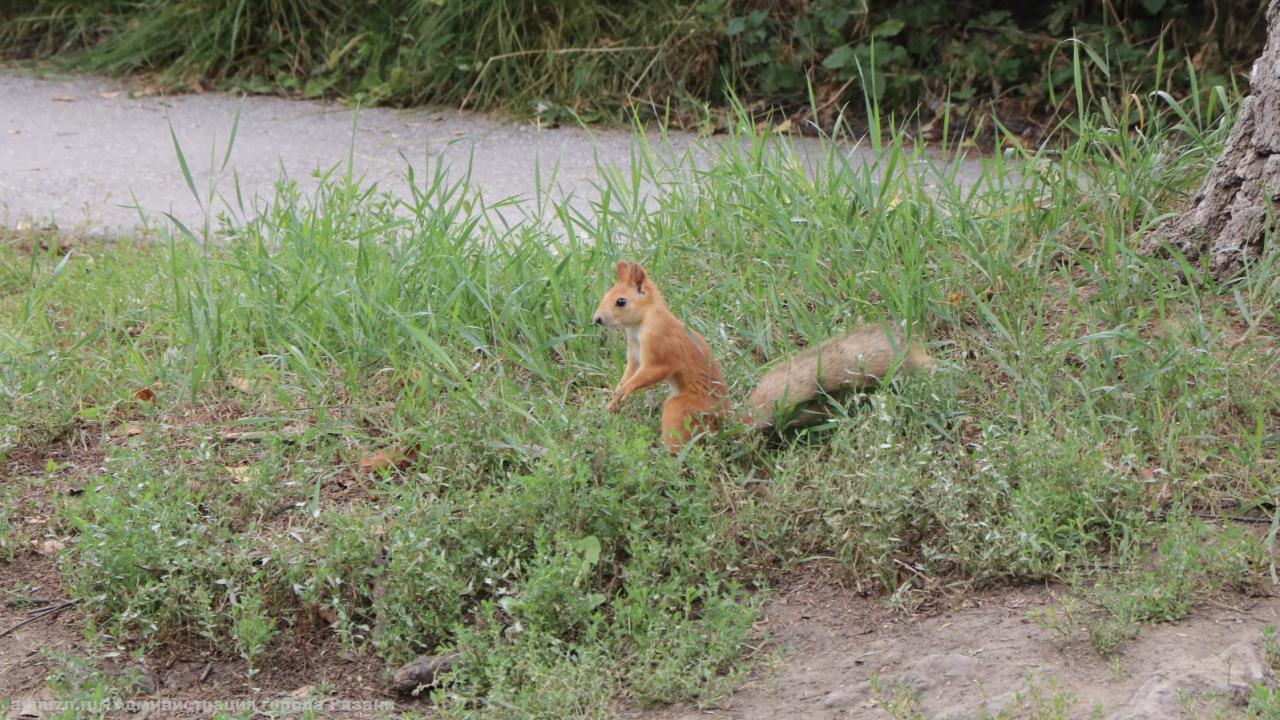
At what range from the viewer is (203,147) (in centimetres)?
728

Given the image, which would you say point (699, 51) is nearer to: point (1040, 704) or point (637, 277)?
point (637, 277)

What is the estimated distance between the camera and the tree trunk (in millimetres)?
3943

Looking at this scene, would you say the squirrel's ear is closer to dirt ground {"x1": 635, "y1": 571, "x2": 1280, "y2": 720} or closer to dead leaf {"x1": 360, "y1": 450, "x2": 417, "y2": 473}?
dead leaf {"x1": 360, "y1": 450, "x2": 417, "y2": 473}

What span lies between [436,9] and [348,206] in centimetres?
331

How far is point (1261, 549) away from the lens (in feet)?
10.1

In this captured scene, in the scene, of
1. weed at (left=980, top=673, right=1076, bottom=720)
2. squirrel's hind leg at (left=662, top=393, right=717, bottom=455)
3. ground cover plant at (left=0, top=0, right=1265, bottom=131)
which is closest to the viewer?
weed at (left=980, top=673, right=1076, bottom=720)

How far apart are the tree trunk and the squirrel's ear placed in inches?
65.9

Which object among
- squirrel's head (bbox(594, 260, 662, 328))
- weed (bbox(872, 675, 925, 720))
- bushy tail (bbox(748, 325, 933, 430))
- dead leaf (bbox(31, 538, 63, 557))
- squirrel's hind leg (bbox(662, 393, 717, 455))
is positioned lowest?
dead leaf (bbox(31, 538, 63, 557))

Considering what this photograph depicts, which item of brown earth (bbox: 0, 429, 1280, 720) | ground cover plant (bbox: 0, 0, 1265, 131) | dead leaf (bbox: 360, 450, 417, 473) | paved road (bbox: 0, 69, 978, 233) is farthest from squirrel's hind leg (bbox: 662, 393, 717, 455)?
ground cover plant (bbox: 0, 0, 1265, 131)

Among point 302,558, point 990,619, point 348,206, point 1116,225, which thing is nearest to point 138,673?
point 302,558

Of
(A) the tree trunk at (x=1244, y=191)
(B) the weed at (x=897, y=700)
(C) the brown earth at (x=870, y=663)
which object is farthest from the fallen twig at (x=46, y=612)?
(A) the tree trunk at (x=1244, y=191)

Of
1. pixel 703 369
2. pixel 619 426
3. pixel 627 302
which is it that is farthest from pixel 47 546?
pixel 703 369

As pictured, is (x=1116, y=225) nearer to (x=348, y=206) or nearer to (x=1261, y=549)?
(x=1261, y=549)

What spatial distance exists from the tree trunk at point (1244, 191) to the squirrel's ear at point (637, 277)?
1.67 meters
